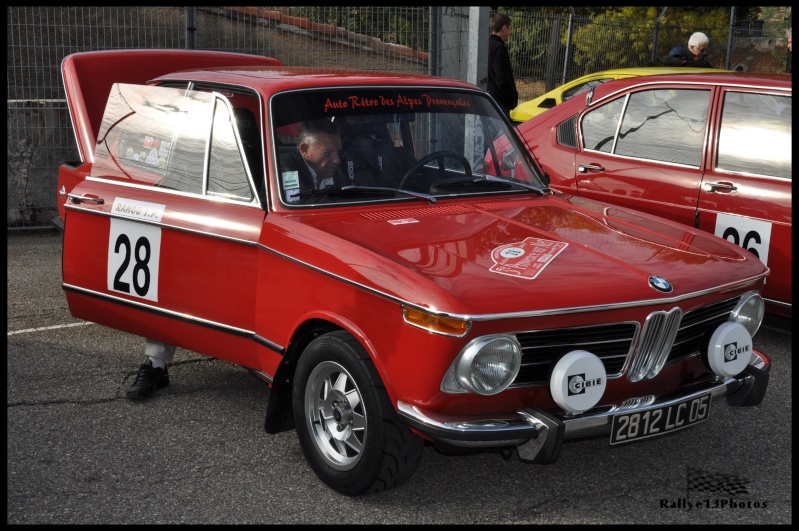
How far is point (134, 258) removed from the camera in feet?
17.6

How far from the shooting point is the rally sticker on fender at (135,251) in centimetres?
527

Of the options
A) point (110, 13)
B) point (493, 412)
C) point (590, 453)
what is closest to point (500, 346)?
point (493, 412)

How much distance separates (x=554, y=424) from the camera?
12.7 ft

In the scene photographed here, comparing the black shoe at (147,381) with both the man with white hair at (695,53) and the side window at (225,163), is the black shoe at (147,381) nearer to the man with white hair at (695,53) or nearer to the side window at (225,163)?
the side window at (225,163)

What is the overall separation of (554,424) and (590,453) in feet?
3.48

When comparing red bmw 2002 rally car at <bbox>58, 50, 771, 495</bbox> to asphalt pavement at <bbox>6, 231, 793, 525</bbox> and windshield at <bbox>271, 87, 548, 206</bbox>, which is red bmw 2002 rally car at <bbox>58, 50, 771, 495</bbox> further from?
asphalt pavement at <bbox>6, 231, 793, 525</bbox>

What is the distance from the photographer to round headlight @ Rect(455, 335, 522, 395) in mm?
3831

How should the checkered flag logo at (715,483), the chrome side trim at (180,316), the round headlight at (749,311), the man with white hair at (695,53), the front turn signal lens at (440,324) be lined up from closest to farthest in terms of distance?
the front turn signal lens at (440,324), the checkered flag logo at (715,483), the round headlight at (749,311), the chrome side trim at (180,316), the man with white hair at (695,53)

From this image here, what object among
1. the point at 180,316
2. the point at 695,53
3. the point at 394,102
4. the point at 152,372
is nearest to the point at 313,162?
the point at 394,102

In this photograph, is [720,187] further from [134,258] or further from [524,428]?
[134,258]

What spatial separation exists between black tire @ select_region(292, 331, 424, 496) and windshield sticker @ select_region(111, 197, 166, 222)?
1.35 m

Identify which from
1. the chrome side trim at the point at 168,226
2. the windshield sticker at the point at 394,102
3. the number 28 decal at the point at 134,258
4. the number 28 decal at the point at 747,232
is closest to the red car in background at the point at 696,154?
the number 28 decal at the point at 747,232

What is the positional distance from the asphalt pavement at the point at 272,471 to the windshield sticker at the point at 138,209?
0.99 meters

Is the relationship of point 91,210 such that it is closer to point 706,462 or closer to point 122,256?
point 122,256
